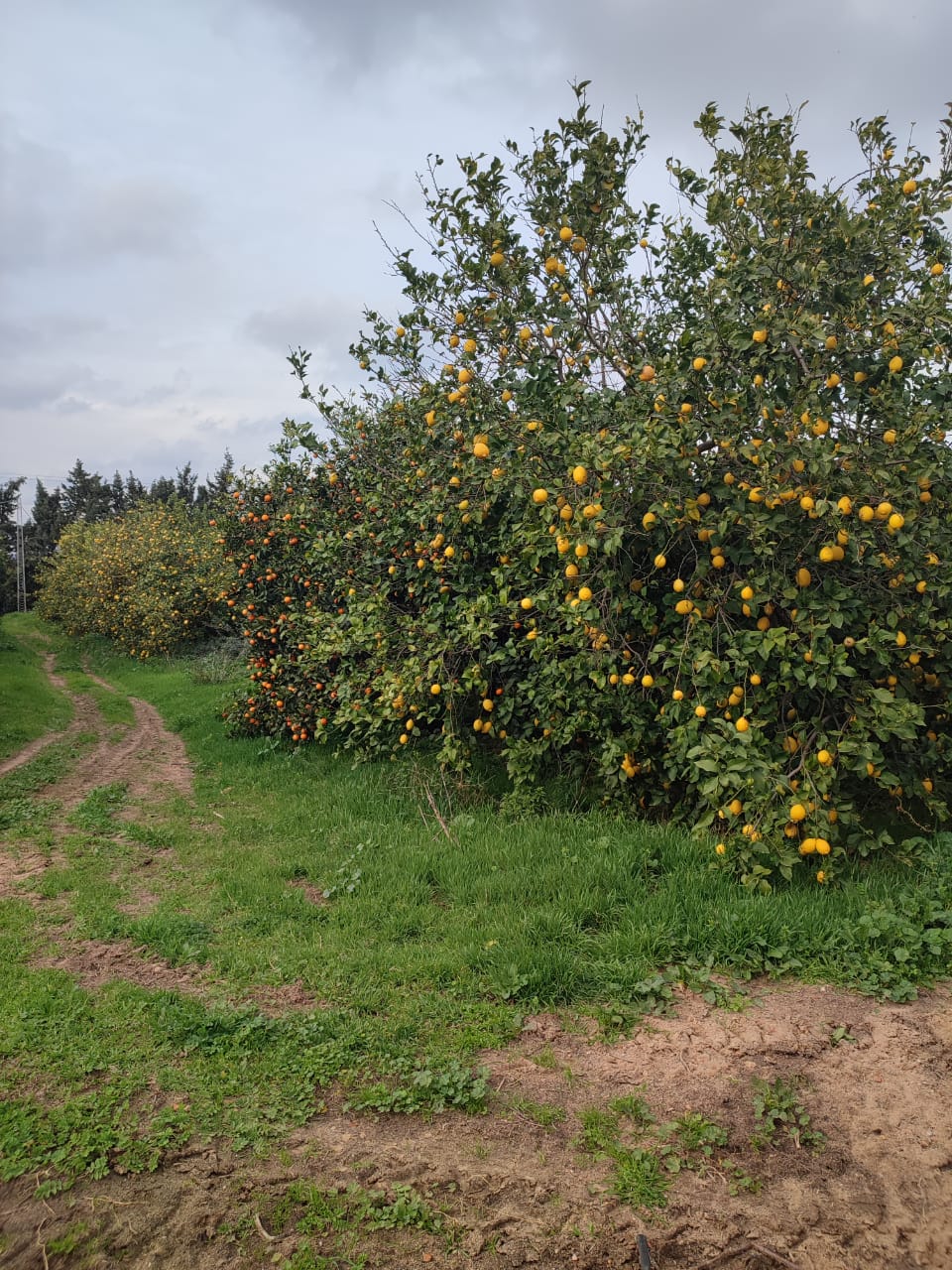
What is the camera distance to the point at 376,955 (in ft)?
12.2

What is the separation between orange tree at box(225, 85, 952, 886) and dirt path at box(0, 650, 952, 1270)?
96cm

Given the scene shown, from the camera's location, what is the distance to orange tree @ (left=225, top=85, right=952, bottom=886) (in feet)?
12.2

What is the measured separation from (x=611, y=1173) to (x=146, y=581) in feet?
58.6

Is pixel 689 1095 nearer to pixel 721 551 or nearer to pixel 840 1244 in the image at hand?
pixel 840 1244

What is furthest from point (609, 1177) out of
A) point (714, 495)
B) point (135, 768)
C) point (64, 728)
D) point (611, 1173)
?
point (64, 728)

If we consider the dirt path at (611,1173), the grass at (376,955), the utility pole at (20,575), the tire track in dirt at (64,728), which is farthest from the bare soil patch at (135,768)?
the utility pole at (20,575)

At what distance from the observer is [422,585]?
237 inches

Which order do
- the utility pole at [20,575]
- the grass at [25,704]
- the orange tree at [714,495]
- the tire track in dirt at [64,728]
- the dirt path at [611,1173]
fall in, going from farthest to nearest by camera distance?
1. the utility pole at [20,575]
2. the grass at [25,704]
3. the tire track in dirt at [64,728]
4. the orange tree at [714,495]
5. the dirt path at [611,1173]

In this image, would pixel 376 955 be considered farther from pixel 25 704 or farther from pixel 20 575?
pixel 20 575

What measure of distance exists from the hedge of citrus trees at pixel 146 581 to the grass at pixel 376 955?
11028mm

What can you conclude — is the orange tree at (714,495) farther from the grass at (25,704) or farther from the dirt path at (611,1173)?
the grass at (25,704)

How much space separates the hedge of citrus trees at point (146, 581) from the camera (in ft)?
58.3

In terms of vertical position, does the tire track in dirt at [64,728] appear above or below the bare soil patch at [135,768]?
above

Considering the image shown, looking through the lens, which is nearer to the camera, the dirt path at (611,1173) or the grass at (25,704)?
the dirt path at (611,1173)
